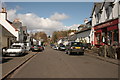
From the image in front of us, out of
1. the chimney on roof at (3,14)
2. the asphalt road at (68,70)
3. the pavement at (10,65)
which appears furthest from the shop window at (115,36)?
the chimney on roof at (3,14)

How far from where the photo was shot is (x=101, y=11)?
1037 inches

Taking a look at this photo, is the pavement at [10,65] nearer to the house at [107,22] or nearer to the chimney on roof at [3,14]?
the house at [107,22]

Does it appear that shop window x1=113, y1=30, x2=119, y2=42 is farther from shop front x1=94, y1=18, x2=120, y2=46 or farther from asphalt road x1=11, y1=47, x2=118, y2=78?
asphalt road x1=11, y1=47, x2=118, y2=78

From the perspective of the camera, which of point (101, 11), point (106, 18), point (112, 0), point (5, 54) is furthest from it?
point (101, 11)

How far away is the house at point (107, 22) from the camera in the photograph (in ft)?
69.9

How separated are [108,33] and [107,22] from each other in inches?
62.6

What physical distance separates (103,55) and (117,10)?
6.60m

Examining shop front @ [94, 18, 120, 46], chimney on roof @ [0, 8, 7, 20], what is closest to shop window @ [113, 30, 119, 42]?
shop front @ [94, 18, 120, 46]

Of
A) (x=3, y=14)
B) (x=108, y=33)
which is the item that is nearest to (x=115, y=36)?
(x=108, y=33)

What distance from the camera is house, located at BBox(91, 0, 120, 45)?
69.9 ft

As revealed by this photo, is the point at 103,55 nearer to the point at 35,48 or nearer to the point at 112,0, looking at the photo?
the point at 112,0

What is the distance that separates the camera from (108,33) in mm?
24078

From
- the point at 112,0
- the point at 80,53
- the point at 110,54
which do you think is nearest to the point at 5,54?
the point at 80,53

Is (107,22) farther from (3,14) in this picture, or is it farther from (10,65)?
(3,14)
